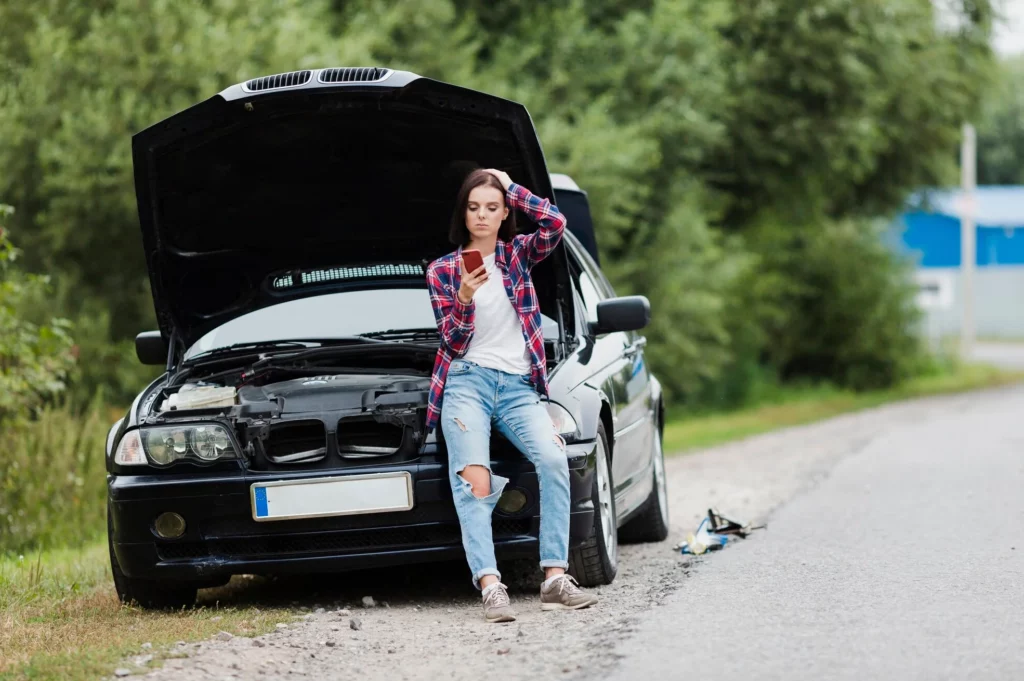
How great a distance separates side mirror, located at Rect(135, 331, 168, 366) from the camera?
762 centimetres

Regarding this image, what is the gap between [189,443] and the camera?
6070 millimetres

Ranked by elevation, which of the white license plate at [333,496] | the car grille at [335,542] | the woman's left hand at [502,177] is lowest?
the car grille at [335,542]

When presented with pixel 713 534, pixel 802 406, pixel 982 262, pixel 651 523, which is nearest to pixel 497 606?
pixel 713 534

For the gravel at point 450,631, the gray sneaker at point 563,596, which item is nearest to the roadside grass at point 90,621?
the gravel at point 450,631

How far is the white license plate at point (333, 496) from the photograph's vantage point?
19.5 feet

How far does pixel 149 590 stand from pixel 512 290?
2035 millimetres

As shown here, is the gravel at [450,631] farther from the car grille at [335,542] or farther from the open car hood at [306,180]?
the open car hood at [306,180]

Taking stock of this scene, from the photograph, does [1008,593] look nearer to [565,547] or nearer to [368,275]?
[565,547]

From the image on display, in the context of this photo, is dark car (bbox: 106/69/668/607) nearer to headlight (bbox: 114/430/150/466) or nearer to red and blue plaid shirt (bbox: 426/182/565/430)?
headlight (bbox: 114/430/150/466)

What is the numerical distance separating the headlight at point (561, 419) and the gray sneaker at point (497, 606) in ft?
2.31

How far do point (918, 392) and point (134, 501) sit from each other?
2076 cm

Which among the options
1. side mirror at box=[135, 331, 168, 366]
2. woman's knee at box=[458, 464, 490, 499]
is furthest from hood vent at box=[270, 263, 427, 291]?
woman's knee at box=[458, 464, 490, 499]

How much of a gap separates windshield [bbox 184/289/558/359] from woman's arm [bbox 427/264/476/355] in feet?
3.89

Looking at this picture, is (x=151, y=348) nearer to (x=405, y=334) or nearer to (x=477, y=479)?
(x=405, y=334)
